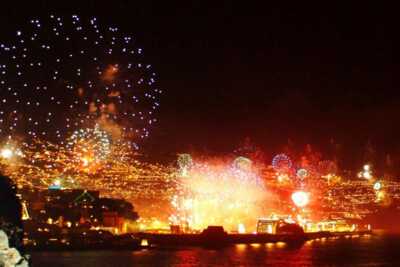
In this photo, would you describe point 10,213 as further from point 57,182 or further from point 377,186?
point 377,186

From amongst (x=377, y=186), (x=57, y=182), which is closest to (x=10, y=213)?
(x=57, y=182)

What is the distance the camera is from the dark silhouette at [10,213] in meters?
21.8

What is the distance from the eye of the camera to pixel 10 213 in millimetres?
22969

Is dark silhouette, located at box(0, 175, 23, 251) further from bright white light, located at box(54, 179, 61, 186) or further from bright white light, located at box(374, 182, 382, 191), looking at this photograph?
bright white light, located at box(374, 182, 382, 191)

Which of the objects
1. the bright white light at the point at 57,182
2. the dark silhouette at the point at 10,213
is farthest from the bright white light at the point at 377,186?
the dark silhouette at the point at 10,213

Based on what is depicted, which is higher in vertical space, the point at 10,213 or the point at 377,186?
the point at 377,186

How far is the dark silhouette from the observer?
2181 centimetres

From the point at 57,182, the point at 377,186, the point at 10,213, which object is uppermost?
the point at 377,186

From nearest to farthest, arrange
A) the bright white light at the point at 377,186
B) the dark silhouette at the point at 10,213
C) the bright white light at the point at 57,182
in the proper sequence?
the dark silhouette at the point at 10,213 → the bright white light at the point at 57,182 → the bright white light at the point at 377,186

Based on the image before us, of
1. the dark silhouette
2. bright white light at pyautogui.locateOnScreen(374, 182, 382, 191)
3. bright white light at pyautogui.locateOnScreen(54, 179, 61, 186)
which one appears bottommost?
the dark silhouette

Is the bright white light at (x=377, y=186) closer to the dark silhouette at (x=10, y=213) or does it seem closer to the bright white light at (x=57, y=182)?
the bright white light at (x=57, y=182)

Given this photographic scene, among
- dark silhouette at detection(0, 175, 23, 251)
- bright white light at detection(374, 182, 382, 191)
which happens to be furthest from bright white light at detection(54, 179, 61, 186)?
bright white light at detection(374, 182, 382, 191)

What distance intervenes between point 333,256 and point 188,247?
71.3 feet

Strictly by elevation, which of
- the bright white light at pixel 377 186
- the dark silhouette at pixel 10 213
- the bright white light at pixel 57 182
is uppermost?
the bright white light at pixel 377 186
